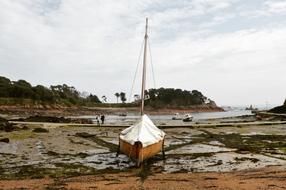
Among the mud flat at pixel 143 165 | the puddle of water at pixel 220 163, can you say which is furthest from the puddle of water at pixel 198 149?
the puddle of water at pixel 220 163

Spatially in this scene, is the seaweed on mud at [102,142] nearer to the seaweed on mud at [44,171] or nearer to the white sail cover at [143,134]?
the white sail cover at [143,134]

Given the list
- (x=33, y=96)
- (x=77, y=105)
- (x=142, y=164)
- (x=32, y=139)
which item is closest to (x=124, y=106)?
(x=77, y=105)

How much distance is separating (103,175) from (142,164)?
3.43m

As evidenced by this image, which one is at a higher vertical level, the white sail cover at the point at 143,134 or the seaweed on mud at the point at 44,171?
the white sail cover at the point at 143,134

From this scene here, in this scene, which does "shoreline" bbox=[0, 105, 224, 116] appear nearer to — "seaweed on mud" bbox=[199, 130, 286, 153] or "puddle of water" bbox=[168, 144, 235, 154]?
"seaweed on mud" bbox=[199, 130, 286, 153]

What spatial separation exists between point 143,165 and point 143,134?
1.90 m

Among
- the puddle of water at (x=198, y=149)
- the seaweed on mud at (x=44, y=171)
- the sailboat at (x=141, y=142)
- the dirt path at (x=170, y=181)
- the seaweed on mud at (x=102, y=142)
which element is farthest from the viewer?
the seaweed on mud at (x=102, y=142)

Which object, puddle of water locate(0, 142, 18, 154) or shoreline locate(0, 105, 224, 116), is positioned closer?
puddle of water locate(0, 142, 18, 154)

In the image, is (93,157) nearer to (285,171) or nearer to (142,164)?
(142,164)

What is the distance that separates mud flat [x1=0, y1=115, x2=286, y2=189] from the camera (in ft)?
53.3

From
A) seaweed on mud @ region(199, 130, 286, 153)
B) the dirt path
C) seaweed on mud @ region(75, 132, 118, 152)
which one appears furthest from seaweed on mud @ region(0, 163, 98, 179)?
seaweed on mud @ region(199, 130, 286, 153)

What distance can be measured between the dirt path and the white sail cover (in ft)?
9.99

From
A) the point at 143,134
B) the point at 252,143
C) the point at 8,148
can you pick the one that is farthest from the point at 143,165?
the point at 252,143

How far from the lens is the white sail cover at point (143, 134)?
71.1ft
